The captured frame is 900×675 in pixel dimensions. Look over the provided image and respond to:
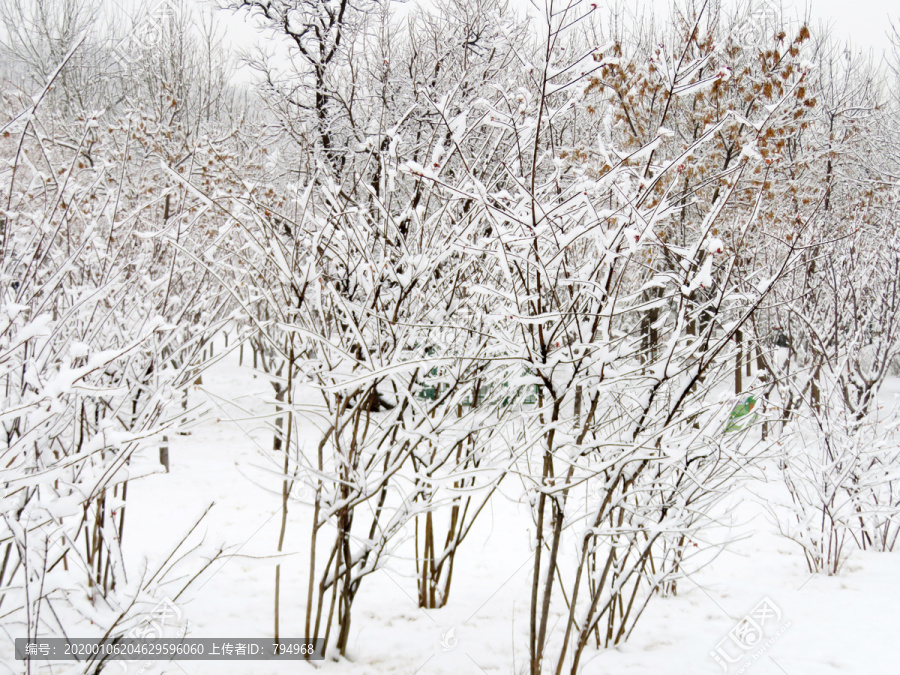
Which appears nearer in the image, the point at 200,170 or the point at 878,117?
the point at 200,170

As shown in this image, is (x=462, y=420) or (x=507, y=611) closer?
(x=462, y=420)

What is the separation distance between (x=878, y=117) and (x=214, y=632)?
57.6ft

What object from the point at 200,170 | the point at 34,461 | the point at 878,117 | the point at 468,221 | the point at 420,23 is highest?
the point at 420,23

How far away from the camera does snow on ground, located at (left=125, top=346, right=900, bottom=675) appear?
3078mm

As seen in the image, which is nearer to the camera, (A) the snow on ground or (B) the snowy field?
(B) the snowy field

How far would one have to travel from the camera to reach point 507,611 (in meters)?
3.87

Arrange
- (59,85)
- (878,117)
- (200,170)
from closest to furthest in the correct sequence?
(200,170)
(878,117)
(59,85)

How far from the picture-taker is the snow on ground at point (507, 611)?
3078mm

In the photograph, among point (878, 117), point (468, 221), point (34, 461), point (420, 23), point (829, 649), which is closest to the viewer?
point (34, 461)

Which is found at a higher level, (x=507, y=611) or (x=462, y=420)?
(x=462, y=420)

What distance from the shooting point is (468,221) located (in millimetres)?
2836

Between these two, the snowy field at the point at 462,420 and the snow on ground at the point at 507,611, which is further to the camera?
the snow on ground at the point at 507,611

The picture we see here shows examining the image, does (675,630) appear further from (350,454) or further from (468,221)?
(468,221)

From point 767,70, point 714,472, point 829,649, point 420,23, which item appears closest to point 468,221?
point 714,472
